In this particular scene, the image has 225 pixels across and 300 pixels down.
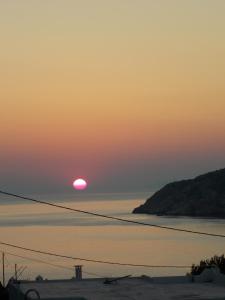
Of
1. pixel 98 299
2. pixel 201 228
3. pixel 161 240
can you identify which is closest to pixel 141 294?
pixel 98 299

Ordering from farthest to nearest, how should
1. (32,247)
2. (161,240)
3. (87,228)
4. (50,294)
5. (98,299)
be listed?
(87,228) < (161,240) < (32,247) < (50,294) < (98,299)

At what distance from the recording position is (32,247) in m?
137

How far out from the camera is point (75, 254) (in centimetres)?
12312

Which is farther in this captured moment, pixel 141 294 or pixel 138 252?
pixel 138 252

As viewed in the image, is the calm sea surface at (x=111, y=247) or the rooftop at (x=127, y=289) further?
the calm sea surface at (x=111, y=247)

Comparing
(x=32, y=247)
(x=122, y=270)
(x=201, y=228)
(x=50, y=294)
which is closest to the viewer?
(x=50, y=294)

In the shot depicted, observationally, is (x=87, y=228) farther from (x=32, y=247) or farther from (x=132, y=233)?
(x=32, y=247)

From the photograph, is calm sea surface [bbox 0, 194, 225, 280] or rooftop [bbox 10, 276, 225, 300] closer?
rooftop [bbox 10, 276, 225, 300]

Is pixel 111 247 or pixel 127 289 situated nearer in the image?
pixel 127 289

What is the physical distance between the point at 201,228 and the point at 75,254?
57.4m

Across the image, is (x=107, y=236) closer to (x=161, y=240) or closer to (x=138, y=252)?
(x=161, y=240)

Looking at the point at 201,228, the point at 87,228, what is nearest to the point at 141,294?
the point at 201,228

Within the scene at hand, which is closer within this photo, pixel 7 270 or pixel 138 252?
pixel 7 270

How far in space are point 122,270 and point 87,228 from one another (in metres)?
101
